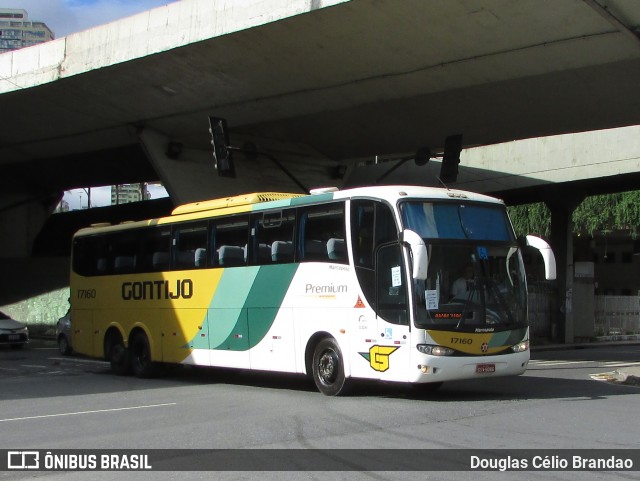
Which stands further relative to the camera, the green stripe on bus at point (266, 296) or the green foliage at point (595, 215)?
the green foliage at point (595, 215)

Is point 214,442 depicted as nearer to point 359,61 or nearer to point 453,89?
point 359,61

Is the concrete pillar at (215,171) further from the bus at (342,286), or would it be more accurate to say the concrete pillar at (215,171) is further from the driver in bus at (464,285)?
the driver in bus at (464,285)

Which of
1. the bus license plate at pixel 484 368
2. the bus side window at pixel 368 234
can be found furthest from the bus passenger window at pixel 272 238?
the bus license plate at pixel 484 368

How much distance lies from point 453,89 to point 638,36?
19.1 ft

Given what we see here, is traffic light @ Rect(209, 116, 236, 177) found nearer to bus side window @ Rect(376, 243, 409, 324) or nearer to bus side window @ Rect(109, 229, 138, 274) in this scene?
bus side window @ Rect(109, 229, 138, 274)

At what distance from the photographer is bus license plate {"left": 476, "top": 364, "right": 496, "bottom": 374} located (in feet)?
40.6

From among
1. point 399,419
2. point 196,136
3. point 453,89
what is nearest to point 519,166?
point 453,89

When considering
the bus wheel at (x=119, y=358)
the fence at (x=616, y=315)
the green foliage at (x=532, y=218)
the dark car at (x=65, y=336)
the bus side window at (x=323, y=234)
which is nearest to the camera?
the bus side window at (x=323, y=234)

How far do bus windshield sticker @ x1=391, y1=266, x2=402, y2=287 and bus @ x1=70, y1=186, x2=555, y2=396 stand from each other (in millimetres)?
17

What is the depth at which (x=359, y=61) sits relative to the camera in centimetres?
2056

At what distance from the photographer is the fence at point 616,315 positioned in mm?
37375

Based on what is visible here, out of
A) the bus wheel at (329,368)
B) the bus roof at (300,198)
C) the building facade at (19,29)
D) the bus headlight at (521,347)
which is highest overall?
the building facade at (19,29)

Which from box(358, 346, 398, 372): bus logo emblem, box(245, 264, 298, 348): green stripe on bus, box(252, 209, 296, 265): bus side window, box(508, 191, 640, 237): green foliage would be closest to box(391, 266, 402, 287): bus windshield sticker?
box(358, 346, 398, 372): bus logo emblem

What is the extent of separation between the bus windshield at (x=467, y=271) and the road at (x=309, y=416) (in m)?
1.33
